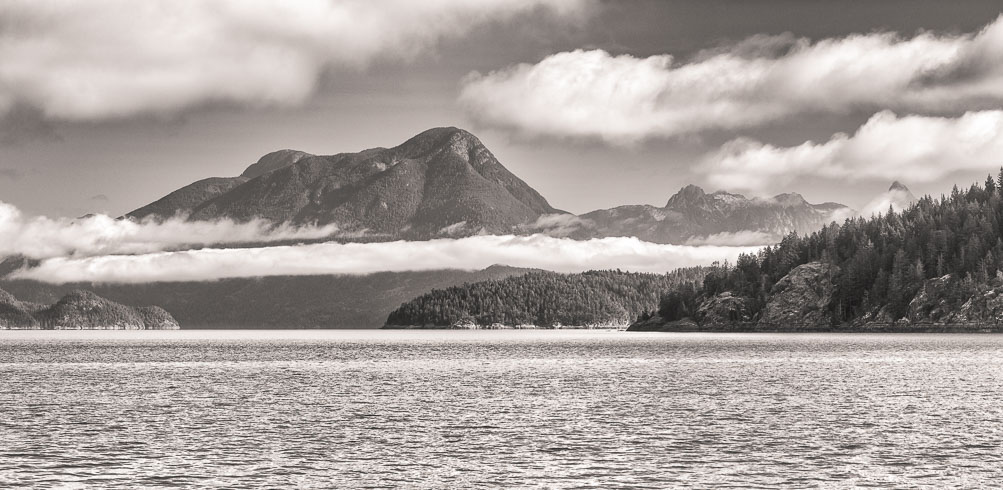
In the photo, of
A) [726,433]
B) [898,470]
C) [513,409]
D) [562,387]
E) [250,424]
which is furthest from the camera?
[562,387]

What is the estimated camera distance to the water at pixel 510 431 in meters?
49.5

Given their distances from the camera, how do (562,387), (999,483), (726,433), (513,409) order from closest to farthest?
(999,483)
(726,433)
(513,409)
(562,387)

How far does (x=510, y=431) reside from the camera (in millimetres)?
66938

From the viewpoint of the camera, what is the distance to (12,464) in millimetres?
52438

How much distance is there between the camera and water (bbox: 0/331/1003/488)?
49.5 m

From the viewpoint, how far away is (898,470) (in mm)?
50281

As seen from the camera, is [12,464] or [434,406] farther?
[434,406]

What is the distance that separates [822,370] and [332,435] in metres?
89.7

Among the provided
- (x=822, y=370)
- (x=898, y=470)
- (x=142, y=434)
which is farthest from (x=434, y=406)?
(x=822, y=370)

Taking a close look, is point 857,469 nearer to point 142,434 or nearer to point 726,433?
point 726,433

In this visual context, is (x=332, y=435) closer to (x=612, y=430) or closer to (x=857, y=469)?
(x=612, y=430)

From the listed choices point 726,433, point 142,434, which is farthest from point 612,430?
point 142,434

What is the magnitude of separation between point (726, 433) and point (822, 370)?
7615 cm

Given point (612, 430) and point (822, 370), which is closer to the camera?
point (612, 430)
